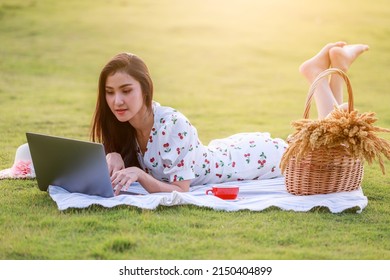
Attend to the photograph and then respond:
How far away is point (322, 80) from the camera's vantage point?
5.73m

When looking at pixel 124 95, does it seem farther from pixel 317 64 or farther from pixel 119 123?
pixel 317 64

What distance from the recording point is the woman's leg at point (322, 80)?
5711 mm

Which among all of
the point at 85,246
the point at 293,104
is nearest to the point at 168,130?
the point at 85,246

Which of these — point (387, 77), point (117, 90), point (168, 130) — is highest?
point (117, 90)

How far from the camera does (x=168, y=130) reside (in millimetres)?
5074

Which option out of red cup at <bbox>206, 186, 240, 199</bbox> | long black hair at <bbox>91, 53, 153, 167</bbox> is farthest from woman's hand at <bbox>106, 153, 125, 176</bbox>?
red cup at <bbox>206, 186, 240, 199</bbox>

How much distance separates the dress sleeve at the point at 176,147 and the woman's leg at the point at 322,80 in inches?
47.9

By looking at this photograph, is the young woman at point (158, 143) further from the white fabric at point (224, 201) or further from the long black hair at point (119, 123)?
the white fabric at point (224, 201)

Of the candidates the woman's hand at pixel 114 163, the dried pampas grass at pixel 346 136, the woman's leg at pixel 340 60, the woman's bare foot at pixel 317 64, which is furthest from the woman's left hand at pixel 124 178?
the woman's leg at pixel 340 60

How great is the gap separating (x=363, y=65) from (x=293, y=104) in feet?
16.6

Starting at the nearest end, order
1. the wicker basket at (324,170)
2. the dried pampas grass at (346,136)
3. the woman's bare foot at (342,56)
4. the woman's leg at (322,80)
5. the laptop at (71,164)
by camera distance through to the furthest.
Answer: the laptop at (71,164), the dried pampas grass at (346,136), the wicker basket at (324,170), the woman's leg at (322,80), the woman's bare foot at (342,56)

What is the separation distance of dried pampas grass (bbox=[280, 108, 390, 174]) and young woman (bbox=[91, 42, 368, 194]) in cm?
63

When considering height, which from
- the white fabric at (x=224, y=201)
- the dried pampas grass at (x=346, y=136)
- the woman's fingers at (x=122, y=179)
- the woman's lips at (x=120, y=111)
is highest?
the woman's lips at (x=120, y=111)

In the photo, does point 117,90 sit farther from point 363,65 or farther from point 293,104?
point 363,65
